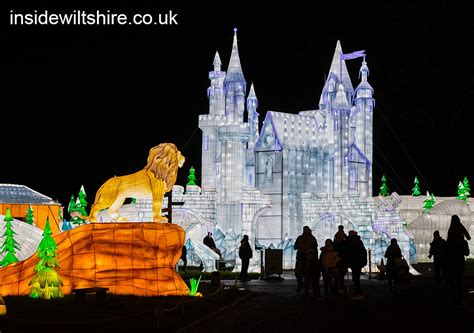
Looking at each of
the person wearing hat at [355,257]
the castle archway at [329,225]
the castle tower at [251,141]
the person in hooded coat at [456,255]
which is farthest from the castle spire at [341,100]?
the person in hooded coat at [456,255]

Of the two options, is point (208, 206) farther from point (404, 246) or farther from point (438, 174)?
point (438, 174)

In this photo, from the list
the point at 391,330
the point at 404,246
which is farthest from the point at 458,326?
the point at 404,246

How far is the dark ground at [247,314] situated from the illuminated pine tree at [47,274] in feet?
2.13

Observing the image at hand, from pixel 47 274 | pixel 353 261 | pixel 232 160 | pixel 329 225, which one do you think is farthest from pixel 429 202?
pixel 47 274

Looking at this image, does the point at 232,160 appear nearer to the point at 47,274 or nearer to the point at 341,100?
the point at 341,100

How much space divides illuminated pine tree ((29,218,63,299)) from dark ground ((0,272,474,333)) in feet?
2.13

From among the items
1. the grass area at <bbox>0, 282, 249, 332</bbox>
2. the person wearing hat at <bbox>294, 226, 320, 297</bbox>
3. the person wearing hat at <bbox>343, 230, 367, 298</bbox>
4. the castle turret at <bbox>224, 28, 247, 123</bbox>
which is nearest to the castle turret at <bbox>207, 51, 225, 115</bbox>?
the castle turret at <bbox>224, 28, 247, 123</bbox>

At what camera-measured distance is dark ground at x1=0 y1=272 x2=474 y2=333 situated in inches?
608

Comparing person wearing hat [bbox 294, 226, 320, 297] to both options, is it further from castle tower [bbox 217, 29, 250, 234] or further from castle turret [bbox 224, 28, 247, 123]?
castle turret [bbox 224, 28, 247, 123]

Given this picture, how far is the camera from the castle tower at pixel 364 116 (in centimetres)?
4941

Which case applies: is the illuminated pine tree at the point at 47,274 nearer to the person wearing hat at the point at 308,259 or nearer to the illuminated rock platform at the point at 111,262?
the illuminated rock platform at the point at 111,262

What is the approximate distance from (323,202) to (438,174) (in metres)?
22.8

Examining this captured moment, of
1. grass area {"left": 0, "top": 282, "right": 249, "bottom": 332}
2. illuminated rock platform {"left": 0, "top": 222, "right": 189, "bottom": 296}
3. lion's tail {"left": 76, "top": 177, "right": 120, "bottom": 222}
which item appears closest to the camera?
grass area {"left": 0, "top": 282, "right": 249, "bottom": 332}

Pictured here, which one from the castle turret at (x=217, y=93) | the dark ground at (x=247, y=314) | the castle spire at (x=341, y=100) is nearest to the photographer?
the dark ground at (x=247, y=314)
